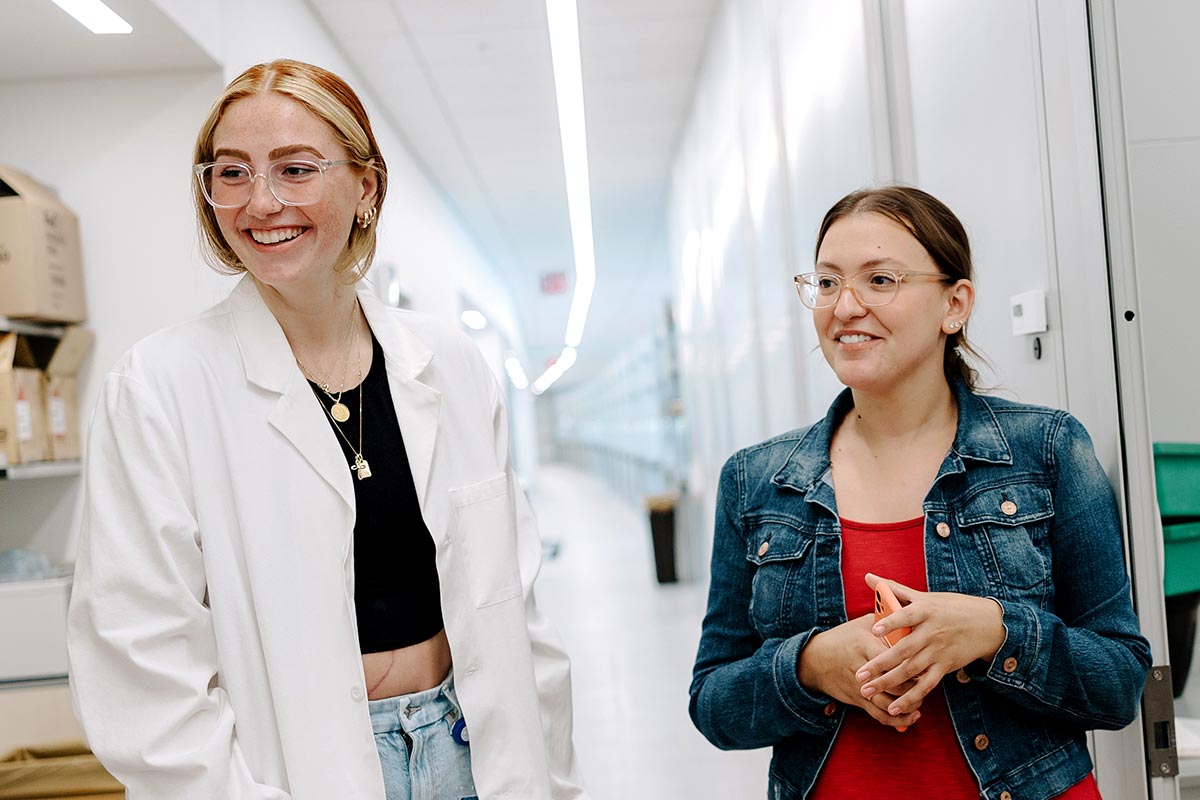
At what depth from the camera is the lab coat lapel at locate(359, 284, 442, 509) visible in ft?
4.98

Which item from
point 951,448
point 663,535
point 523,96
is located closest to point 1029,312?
point 951,448

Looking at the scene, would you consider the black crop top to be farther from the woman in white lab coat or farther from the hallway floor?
the hallway floor

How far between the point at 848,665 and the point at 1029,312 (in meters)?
0.93

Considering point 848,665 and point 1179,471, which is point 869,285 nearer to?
point 848,665

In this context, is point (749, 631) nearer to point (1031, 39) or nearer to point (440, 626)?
point (440, 626)

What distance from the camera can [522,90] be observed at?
19.8ft

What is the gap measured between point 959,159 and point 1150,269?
72cm

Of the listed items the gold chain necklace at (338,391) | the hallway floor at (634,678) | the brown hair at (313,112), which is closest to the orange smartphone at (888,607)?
the gold chain necklace at (338,391)

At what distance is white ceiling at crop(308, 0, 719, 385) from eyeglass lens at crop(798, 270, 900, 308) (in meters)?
3.69

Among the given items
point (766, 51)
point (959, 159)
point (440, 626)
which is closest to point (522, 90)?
point (766, 51)

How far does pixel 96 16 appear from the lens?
3123mm

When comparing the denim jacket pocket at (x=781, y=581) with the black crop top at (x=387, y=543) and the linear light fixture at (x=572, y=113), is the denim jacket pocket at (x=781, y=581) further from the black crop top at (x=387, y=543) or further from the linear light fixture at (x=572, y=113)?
the linear light fixture at (x=572, y=113)

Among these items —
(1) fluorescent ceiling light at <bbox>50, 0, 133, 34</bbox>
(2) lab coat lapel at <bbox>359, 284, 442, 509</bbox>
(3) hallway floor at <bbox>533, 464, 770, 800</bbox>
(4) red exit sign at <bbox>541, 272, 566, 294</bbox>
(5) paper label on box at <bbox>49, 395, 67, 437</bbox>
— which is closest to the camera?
(2) lab coat lapel at <bbox>359, 284, 442, 509</bbox>

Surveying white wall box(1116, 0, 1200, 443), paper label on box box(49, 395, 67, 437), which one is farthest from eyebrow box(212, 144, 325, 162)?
paper label on box box(49, 395, 67, 437)
